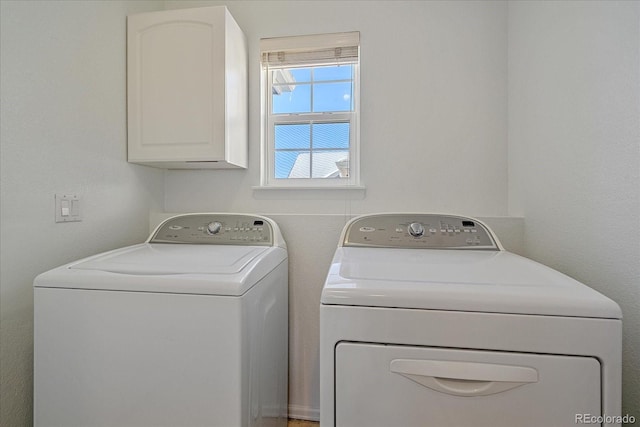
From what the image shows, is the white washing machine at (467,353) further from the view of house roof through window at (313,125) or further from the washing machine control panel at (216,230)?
the view of house roof through window at (313,125)

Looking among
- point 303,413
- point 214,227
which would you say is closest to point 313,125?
point 214,227

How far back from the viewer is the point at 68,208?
4.13 ft

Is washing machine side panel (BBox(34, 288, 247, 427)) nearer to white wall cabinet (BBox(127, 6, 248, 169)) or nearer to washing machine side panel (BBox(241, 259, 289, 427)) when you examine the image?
washing machine side panel (BBox(241, 259, 289, 427))

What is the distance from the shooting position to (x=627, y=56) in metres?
0.91

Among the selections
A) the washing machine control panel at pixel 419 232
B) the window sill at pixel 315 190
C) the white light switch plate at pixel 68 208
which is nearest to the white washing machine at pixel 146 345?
the white light switch plate at pixel 68 208

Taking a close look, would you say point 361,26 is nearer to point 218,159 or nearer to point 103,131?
point 218,159

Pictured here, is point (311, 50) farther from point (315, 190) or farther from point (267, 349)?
point (267, 349)

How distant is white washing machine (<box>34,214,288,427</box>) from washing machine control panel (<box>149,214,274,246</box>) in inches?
18.4

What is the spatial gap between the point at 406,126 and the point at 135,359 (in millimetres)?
1637

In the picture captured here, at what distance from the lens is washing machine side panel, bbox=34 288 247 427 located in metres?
0.91

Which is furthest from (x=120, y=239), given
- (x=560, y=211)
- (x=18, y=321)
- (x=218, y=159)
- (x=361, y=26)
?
(x=560, y=211)

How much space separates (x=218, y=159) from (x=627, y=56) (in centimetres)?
159

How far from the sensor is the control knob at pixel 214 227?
5.07 ft

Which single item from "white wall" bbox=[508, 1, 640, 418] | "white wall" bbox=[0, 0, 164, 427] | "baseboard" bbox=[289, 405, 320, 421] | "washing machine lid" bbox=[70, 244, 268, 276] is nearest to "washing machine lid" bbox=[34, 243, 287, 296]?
"washing machine lid" bbox=[70, 244, 268, 276]
